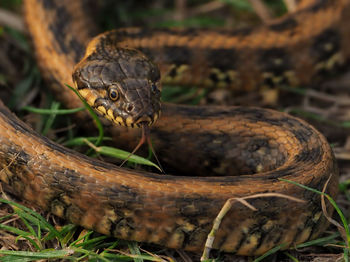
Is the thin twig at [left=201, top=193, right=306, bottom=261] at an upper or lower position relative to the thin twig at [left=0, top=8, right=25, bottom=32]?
lower

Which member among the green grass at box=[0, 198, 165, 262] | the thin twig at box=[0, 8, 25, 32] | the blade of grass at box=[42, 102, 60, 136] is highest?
the thin twig at box=[0, 8, 25, 32]

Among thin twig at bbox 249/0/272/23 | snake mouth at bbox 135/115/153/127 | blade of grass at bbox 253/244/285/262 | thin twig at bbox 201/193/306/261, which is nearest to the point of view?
thin twig at bbox 201/193/306/261

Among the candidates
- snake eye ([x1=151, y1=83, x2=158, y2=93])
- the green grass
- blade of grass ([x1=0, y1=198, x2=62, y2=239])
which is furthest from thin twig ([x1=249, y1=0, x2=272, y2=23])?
blade of grass ([x1=0, y1=198, x2=62, y2=239])

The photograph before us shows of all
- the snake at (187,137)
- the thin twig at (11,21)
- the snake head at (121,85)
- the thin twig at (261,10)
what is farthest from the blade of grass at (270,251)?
the thin twig at (11,21)

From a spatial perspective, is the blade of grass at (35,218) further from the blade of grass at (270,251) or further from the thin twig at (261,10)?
the thin twig at (261,10)

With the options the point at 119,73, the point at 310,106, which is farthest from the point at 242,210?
the point at 310,106

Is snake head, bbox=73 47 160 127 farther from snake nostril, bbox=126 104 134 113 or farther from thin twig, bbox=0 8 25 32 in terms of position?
thin twig, bbox=0 8 25 32
